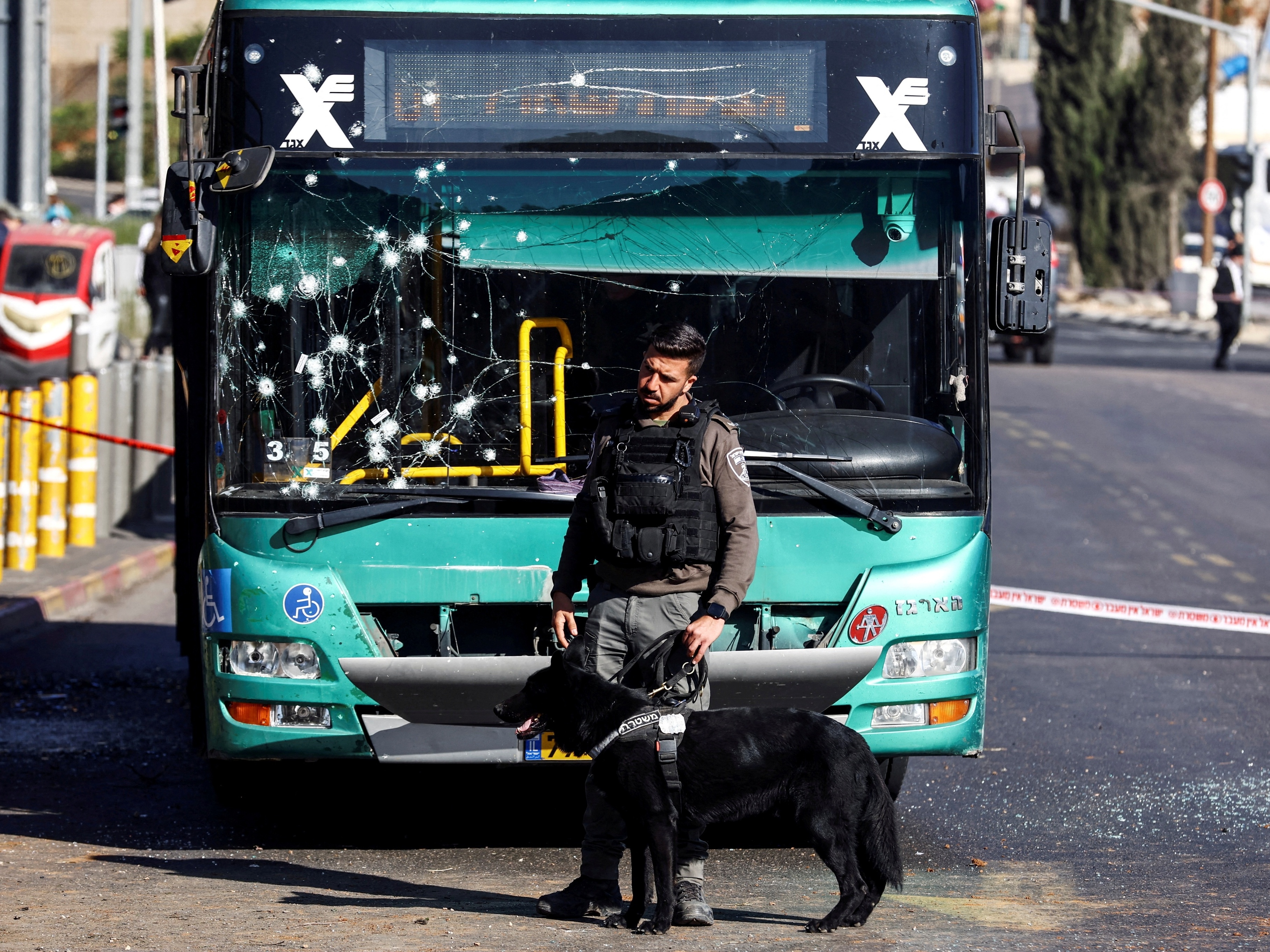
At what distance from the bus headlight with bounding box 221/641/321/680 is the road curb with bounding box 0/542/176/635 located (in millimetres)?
4177

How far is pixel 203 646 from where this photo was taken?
6.55m

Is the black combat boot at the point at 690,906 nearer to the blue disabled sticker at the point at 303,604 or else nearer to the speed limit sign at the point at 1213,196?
the blue disabled sticker at the point at 303,604

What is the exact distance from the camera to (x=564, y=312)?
645 cm

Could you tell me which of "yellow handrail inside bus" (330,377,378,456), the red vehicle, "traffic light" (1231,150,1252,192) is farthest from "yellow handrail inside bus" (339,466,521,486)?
"traffic light" (1231,150,1252,192)

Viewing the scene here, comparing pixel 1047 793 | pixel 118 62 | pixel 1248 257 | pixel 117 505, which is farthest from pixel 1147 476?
pixel 118 62

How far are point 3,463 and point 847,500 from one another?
7834mm

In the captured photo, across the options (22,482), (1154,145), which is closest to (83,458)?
(22,482)

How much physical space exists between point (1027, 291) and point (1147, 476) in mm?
13217

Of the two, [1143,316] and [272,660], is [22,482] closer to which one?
[272,660]

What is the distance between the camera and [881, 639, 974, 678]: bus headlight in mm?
6352

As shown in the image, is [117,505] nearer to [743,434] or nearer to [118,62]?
[743,434]

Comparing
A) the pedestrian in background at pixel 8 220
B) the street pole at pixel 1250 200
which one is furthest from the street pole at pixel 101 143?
the street pole at pixel 1250 200

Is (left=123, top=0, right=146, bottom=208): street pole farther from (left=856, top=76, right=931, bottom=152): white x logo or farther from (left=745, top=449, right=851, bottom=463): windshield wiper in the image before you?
(left=745, top=449, right=851, bottom=463): windshield wiper

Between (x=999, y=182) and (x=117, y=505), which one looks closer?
(x=117, y=505)
